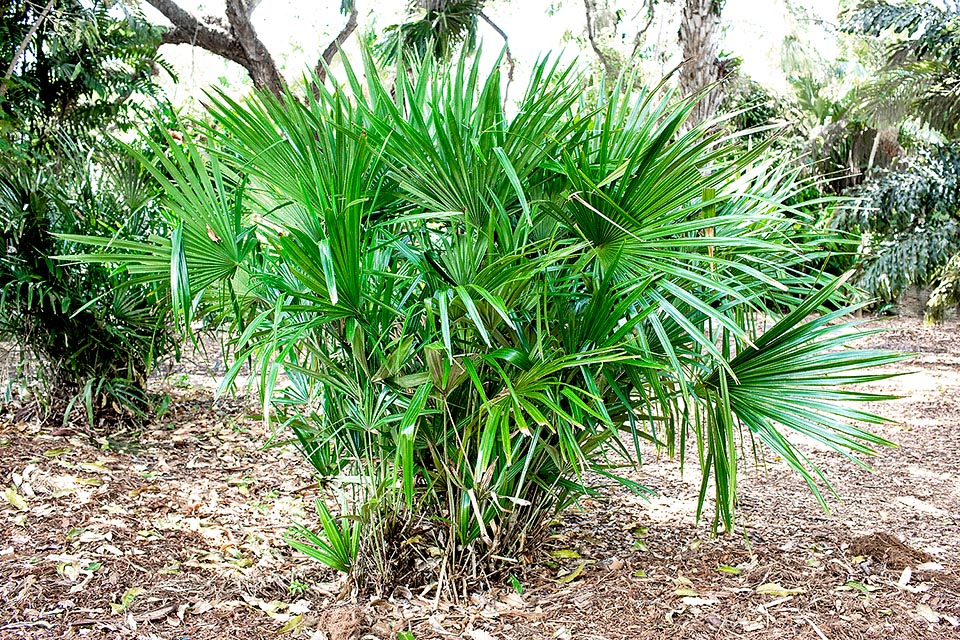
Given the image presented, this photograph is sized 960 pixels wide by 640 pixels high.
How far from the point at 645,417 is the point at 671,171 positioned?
823mm

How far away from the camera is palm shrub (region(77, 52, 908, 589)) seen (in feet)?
7.34

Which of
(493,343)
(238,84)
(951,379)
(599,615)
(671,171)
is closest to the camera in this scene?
(671,171)

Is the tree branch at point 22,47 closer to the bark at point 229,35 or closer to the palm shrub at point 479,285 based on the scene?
the palm shrub at point 479,285

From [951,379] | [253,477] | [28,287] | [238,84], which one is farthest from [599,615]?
[238,84]

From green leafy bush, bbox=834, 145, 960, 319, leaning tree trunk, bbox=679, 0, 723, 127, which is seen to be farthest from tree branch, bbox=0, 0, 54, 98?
green leafy bush, bbox=834, 145, 960, 319

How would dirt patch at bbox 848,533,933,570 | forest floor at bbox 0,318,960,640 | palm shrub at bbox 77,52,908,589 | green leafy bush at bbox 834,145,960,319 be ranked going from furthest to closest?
green leafy bush at bbox 834,145,960,319
dirt patch at bbox 848,533,933,570
forest floor at bbox 0,318,960,640
palm shrub at bbox 77,52,908,589

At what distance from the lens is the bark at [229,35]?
354 inches

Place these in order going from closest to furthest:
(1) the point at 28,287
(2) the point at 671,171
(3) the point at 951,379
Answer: (2) the point at 671,171 < (1) the point at 28,287 < (3) the point at 951,379

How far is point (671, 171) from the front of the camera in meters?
2.25

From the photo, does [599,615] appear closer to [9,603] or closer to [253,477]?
[9,603]

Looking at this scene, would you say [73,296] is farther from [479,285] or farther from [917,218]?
[917,218]

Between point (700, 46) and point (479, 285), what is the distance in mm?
4380

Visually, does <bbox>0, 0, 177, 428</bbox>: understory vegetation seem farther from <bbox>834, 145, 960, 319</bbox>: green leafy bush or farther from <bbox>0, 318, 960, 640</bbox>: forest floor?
<bbox>834, 145, 960, 319</bbox>: green leafy bush

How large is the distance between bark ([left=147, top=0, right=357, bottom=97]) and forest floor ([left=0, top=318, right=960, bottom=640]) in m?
5.88
